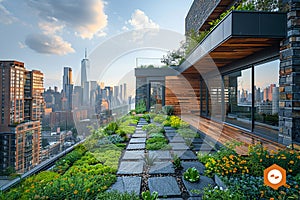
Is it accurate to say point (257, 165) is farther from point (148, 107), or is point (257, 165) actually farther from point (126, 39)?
point (148, 107)

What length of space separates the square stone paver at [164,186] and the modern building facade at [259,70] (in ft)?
6.46

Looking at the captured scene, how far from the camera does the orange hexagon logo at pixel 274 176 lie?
66.0 inches

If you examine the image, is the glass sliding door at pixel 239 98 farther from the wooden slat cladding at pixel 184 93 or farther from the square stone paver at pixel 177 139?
the wooden slat cladding at pixel 184 93

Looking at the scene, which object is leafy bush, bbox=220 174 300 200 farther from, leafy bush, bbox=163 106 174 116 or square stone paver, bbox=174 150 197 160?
leafy bush, bbox=163 106 174 116

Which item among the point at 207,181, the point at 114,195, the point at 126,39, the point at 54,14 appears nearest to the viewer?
the point at 114,195

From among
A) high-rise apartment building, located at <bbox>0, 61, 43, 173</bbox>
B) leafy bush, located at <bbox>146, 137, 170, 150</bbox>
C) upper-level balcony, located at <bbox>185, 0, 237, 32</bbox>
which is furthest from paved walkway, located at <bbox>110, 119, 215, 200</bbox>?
upper-level balcony, located at <bbox>185, 0, 237, 32</bbox>

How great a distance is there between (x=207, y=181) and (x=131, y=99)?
9186mm

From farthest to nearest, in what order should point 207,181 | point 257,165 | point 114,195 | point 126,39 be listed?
point 126,39 → point 207,181 → point 257,165 → point 114,195

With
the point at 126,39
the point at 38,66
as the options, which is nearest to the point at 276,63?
the point at 126,39

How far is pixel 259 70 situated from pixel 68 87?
15.4 feet

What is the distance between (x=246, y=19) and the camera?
9.26 feet

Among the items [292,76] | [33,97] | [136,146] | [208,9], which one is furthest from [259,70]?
[33,97]

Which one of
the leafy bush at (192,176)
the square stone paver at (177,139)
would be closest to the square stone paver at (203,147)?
the square stone paver at (177,139)

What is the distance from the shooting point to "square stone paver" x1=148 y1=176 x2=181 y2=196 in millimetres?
1930
